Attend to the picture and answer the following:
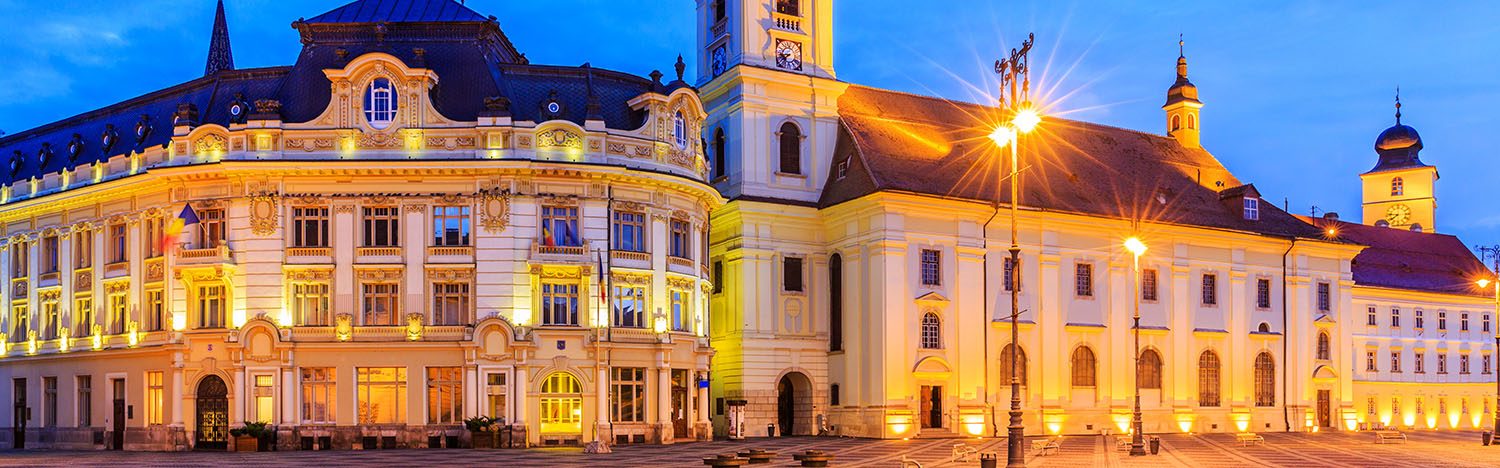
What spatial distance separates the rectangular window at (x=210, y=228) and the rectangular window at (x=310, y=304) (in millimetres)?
3192

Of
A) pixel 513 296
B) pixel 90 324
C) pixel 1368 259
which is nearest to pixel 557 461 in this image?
pixel 513 296

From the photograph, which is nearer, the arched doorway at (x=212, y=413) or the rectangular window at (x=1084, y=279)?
the arched doorway at (x=212, y=413)

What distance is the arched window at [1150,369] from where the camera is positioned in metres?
74.1

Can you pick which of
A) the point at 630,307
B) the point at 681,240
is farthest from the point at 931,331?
the point at 630,307

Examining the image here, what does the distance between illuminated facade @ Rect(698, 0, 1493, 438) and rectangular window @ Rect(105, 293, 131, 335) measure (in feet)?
74.2

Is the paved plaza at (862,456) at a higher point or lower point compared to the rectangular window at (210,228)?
lower

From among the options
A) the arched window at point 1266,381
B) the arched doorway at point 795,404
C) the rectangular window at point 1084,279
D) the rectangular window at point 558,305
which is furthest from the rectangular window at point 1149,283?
the rectangular window at point 558,305

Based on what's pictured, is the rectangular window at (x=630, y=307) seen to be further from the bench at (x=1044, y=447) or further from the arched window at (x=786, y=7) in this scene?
the arched window at (x=786, y=7)

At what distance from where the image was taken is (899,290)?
215 feet

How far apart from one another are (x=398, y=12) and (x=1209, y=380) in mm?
42185

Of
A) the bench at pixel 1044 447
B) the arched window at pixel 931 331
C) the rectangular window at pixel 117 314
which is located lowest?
the bench at pixel 1044 447

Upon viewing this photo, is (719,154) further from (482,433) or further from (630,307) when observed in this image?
Result: (482,433)

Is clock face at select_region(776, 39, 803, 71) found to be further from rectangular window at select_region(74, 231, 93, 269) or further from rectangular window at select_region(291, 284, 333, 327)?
rectangular window at select_region(74, 231, 93, 269)

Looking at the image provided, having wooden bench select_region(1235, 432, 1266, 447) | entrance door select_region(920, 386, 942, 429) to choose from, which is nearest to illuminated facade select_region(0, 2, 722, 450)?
entrance door select_region(920, 386, 942, 429)
